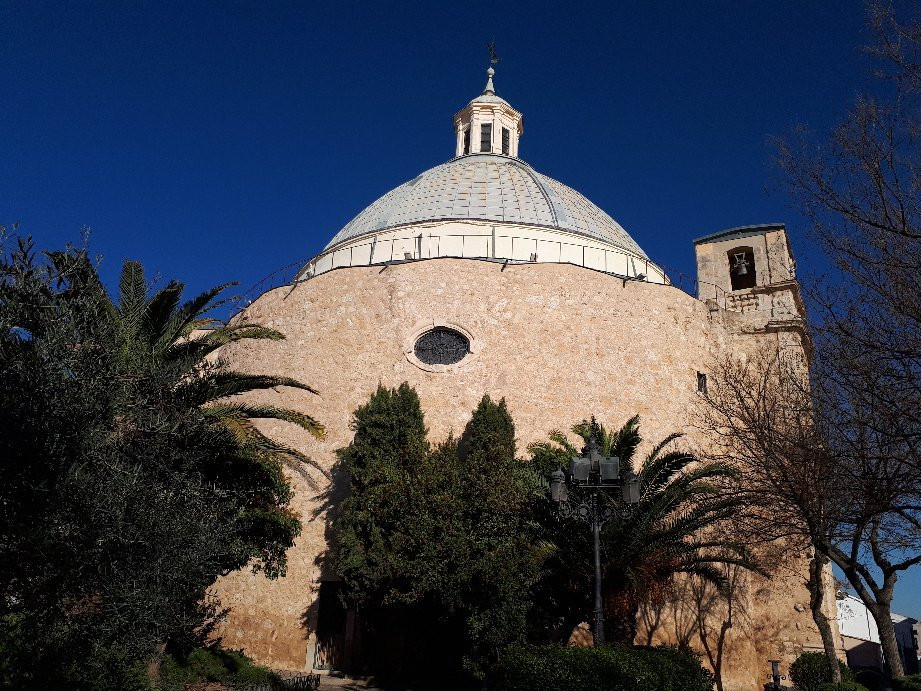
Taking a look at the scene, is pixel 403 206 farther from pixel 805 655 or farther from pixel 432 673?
pixel 805 655

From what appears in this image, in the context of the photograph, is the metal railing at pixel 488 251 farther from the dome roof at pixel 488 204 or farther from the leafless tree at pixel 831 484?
the leafless tree at pixel 831 484

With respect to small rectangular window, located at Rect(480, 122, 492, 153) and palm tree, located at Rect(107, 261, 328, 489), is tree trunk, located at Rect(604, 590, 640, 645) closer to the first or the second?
palm tree, located at Rect(107, 261, 328, 489)

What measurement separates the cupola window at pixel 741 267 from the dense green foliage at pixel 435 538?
9.16 metres

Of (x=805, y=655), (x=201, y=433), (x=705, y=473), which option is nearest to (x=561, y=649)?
(x=705, y=473)

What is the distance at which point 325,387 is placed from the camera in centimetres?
1702

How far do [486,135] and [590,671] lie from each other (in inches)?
968

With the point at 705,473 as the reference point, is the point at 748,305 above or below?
above

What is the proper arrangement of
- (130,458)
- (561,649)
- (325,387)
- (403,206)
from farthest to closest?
(403,206), (325,387), (561,649), (130,458)

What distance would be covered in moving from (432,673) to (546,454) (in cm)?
444

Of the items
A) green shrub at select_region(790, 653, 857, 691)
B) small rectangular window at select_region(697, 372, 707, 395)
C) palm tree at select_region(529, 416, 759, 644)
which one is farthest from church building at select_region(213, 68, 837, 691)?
palm tree at select_region(529, 416, 759, 644)

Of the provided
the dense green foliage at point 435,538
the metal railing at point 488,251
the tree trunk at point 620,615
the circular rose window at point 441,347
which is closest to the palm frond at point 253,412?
the dense green foliage at point 435,538

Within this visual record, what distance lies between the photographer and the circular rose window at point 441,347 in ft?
56.2

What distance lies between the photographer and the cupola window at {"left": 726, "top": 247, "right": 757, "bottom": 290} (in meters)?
20.9

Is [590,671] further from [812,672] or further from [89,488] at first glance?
[812,672]
